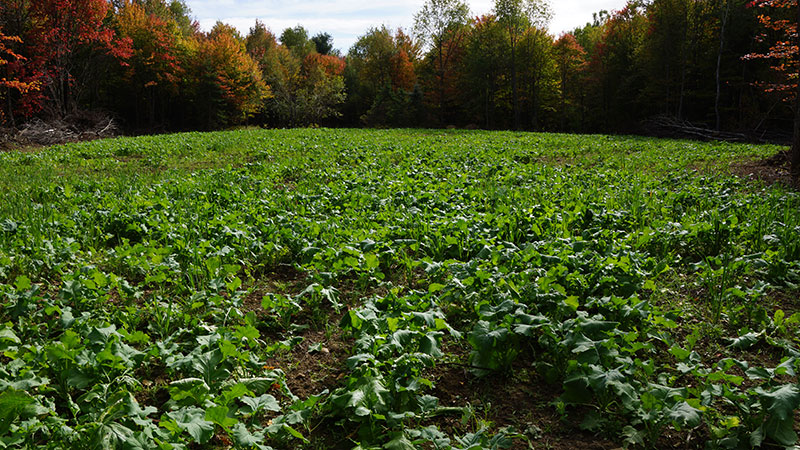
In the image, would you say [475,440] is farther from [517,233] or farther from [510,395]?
[517,233]

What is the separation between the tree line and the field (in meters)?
22.0

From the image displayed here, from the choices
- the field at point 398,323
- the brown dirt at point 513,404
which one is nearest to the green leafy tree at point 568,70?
the field at point 398,323

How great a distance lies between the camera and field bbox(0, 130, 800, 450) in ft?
7.68

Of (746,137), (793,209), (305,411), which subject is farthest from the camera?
(746,137)

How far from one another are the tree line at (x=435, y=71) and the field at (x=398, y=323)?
22015 mm

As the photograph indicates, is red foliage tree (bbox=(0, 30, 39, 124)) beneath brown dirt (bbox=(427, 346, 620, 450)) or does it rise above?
above

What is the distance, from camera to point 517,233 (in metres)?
5.16

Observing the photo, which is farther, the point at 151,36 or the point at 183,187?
the point at 151,36

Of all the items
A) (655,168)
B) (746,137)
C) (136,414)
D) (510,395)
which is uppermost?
A: (746,137)

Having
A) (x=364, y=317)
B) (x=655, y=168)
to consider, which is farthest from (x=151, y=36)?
(x=364, y=317)

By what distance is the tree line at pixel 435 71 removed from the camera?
2530 centimetres

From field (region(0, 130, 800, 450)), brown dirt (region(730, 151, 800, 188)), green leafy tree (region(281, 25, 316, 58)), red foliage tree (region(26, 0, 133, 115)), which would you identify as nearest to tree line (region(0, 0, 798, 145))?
red foliage tree (region(26, 0, 133, 115))

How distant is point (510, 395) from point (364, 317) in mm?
1085

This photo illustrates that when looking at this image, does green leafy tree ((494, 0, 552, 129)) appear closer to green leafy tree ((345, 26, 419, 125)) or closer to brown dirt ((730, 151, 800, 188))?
green leafy tree ((345, 26, 419, 125))
